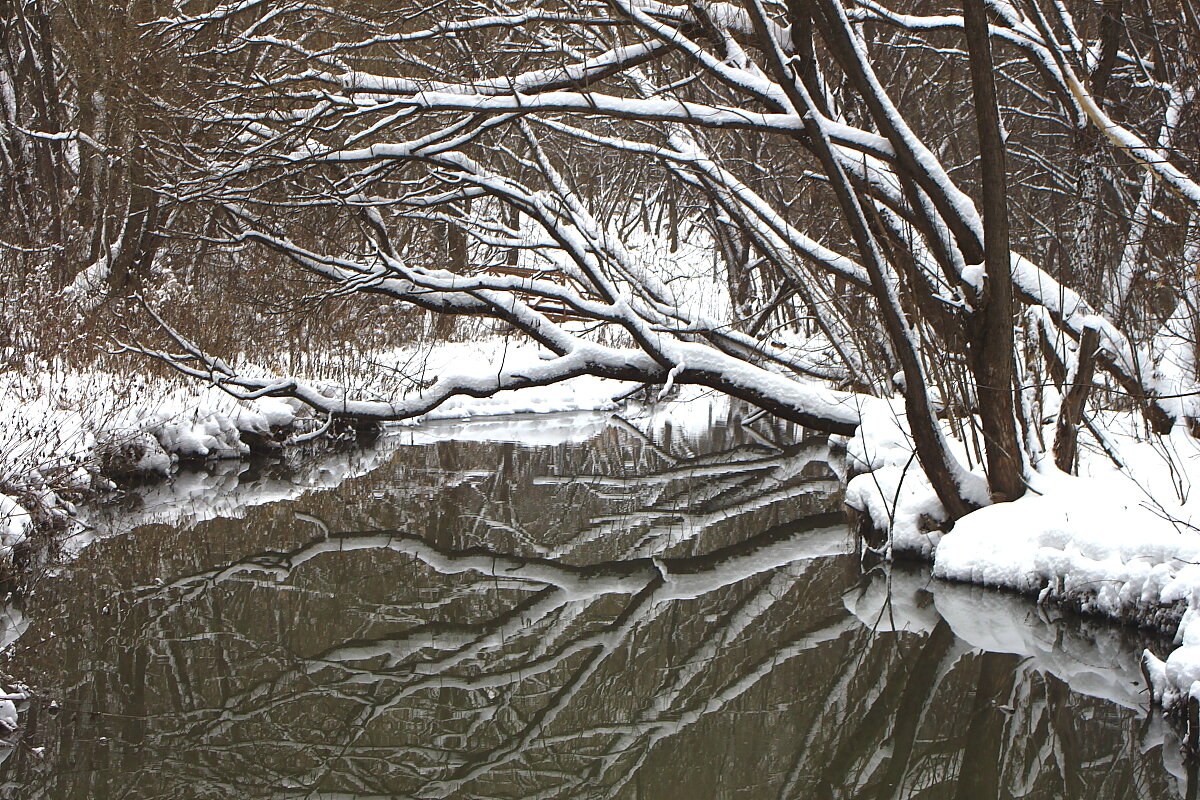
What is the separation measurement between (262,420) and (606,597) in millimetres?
6402

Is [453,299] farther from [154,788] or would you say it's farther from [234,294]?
[154,788]

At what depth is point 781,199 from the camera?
12.2m

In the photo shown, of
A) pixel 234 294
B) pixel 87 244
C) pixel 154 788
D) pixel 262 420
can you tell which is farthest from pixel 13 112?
pixel 154 788

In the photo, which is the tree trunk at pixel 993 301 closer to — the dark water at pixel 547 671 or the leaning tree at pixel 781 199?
the leaning tree at pixel 781 199

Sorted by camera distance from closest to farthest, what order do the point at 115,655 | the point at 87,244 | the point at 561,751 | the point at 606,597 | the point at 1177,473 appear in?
the point at 561,751 < the point at 115,655 < the point at 1177,473 < the point at 606,597 < the point at 87,244

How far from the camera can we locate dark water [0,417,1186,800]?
13.6 feet

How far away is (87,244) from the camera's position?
1440 centimetres

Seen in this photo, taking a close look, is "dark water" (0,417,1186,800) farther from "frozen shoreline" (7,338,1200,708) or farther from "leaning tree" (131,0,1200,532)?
"leaning tree" (131,0,1200,532)

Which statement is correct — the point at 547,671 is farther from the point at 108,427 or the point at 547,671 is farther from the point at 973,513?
the point at 108,427

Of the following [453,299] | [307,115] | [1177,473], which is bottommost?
[1177,473]

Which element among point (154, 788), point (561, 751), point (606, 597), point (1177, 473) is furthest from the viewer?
point (606, 597)

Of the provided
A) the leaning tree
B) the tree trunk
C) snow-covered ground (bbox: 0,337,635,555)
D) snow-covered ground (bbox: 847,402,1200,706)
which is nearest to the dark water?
snow-covered ground (bbox: 847,402,1200,706)

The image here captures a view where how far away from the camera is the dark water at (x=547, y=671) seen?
414cm

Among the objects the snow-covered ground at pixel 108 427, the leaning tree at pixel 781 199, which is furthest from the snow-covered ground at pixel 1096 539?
the snow-covered ground at pixel 108 427
